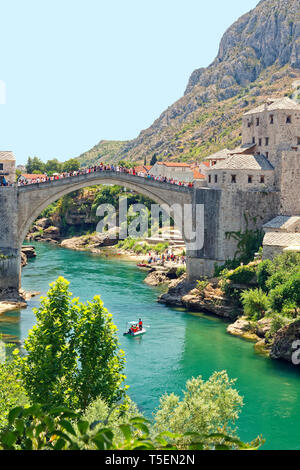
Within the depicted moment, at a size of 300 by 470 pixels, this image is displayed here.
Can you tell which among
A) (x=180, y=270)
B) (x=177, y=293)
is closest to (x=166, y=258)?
(x=180, y=270)

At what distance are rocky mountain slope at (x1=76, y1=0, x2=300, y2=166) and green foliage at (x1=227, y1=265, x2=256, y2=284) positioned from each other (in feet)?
243

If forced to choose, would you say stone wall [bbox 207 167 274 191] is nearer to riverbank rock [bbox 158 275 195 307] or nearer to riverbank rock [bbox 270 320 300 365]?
riverbank rock [bbox 158 275 195 307]

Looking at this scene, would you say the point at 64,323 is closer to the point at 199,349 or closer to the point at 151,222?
the point at 199,349

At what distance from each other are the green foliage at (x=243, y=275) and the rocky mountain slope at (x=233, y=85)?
2921 inches

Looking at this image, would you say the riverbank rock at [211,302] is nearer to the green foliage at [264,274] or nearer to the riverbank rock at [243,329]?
the riverbank rock at [243,329]

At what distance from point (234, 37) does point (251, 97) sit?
3419cm

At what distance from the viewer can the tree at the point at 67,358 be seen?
1728 centimetres

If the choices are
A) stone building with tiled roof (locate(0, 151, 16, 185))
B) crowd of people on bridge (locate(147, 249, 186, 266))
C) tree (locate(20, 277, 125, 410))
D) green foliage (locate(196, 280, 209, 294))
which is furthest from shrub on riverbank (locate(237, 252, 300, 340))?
stone building with tiled roof (locate(0, 151, 16, 185))

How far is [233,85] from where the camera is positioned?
469 ft

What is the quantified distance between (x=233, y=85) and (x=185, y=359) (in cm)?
12236

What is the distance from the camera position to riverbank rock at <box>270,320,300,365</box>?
2928cm

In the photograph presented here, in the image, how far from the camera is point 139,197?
8506 centimetres

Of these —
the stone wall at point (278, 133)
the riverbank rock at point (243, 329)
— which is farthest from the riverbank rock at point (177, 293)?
the stone wall at point (278, 133)

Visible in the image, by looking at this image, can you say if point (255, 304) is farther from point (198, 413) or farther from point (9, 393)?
point (9, 393)
